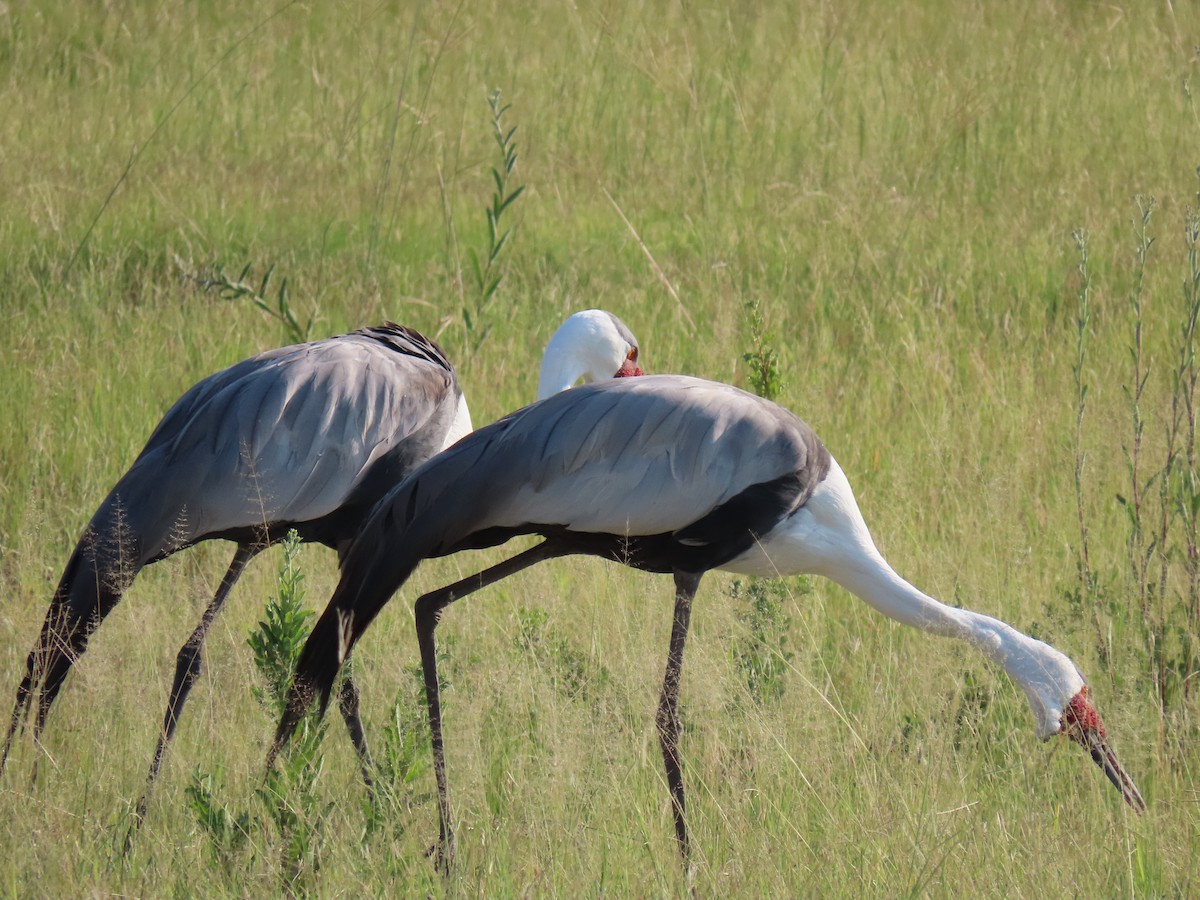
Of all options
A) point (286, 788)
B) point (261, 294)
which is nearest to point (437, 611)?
point (286, 788)

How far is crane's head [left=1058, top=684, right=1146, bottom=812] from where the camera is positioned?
3824 mm

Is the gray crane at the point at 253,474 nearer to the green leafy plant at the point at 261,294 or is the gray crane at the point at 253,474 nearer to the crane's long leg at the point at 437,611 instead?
the crane's long leg at the point at 437,611

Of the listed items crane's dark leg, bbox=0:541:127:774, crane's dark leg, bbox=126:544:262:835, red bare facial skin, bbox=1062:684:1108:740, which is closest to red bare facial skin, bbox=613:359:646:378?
crane's dark leg, bbox=126:544:262:835

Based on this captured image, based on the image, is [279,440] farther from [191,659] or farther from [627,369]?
[627,369]

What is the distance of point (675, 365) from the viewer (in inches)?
257

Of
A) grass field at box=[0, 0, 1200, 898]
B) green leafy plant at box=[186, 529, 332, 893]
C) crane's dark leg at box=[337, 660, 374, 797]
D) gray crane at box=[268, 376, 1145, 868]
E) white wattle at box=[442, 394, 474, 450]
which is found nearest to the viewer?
green leafy plant at box=[186, 529, 332, 893]

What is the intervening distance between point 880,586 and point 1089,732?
0.60 meters

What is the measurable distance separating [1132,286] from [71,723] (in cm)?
482

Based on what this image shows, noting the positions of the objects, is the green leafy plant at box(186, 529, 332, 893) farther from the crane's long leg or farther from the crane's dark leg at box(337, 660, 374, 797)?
the crane's dark leg at box(337, 660, 374, 797)

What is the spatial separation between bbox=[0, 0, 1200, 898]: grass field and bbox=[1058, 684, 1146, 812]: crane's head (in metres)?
0.07

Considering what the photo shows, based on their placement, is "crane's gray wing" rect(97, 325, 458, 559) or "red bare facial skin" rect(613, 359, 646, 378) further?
"red bare facial skin" rect(613, 359, 646, 378)

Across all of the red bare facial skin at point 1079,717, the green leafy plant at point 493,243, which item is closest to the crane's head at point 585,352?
the green leafy plant at point 493,243

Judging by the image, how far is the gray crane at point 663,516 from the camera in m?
3.80

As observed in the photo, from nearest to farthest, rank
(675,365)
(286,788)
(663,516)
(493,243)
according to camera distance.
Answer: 1. (286,788)
2. (663,516)
3. (493,243)
4. (675,365)
